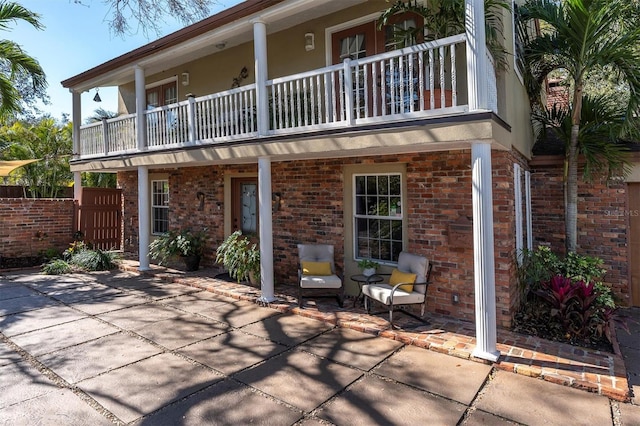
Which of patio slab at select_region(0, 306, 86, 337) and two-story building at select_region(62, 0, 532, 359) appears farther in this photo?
patio slab at select_region(0, 306, 86, 337)

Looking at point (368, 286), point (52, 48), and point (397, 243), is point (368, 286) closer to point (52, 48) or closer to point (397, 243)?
point (397, 243)

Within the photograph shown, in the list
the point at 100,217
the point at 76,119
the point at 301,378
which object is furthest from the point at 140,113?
the point at 301,378

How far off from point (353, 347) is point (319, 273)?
2.14 metres

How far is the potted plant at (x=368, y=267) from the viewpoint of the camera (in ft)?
22.0

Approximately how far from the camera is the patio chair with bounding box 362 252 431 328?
5.71 meters

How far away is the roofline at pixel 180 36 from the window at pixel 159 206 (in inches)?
134

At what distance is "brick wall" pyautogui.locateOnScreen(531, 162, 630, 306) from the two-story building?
0.64 meters

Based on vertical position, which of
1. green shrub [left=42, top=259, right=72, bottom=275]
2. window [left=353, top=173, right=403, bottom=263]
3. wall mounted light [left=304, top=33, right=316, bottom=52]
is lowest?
green shrub [left=42, top=259, right=72, bottom=275]

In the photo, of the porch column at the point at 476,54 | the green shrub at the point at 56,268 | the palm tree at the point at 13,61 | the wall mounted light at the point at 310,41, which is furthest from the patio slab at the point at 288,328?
the palm tree at the point at 13,61

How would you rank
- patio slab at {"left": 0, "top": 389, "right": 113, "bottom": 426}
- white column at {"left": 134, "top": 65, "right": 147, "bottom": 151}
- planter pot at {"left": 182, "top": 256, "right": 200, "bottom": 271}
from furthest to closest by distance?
planter pot at {"left": 182, "top": 256, "right": 200, "bottom": 271}, white column at {"left": 134, "top": 65, "right": 147, "bottom": 151}, patio slab at {"left": 0, "top": 389, "right": 113, "bottom": 426}

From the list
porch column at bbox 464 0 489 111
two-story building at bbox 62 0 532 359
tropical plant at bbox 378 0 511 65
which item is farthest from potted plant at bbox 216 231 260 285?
porch column at bbox 464 0 489 111

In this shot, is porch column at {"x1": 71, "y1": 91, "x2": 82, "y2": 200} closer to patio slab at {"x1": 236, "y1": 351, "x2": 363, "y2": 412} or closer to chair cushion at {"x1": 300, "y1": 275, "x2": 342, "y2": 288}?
chair cushion at {"x1": 300, "y1": 275, "x2": 342, "y2": 288}

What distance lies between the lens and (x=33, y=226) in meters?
11.4

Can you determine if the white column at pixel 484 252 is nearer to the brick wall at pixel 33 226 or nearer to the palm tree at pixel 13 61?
the palm tree at pixel 13 61
